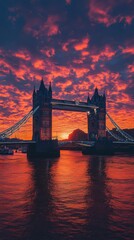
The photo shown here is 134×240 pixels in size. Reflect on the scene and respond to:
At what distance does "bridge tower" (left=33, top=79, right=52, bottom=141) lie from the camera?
257 feet

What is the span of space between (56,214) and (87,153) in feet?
243

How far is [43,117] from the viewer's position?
79.4 m

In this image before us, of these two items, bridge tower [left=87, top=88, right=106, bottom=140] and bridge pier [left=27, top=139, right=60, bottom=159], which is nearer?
bridge pier [left=27, top=139, right=60, bottom=159]

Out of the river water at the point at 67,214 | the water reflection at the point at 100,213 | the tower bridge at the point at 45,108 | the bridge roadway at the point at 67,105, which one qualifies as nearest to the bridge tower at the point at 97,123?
the tower bridge at the point at 45,108

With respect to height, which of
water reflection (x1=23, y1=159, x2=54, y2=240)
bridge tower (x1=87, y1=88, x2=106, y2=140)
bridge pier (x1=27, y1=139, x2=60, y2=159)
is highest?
bridge tower (x1=87, y1=88, x2=106, y2=140)

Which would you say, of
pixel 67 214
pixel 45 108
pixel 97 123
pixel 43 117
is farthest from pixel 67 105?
pixel 67 214

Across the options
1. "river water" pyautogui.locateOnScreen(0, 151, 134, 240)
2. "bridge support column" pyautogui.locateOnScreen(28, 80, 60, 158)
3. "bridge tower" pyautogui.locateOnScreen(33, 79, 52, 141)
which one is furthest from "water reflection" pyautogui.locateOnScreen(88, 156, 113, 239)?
"bridge tower" pyautogui.locateOnScreen(33, 79, 52, 141)

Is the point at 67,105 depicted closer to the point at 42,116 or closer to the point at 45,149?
the point at 42,116

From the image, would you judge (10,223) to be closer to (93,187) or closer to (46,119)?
(93,187)

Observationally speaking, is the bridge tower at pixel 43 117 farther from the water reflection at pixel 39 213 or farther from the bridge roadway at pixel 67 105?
the water reflection at pixel 39 213

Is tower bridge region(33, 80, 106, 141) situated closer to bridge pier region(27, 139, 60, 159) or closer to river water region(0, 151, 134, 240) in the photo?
bridge pier region(27, 139, 60, 159)

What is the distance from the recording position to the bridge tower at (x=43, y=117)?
78188 mm

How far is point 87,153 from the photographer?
88.3 m

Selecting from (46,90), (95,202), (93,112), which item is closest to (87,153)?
(93,112)
